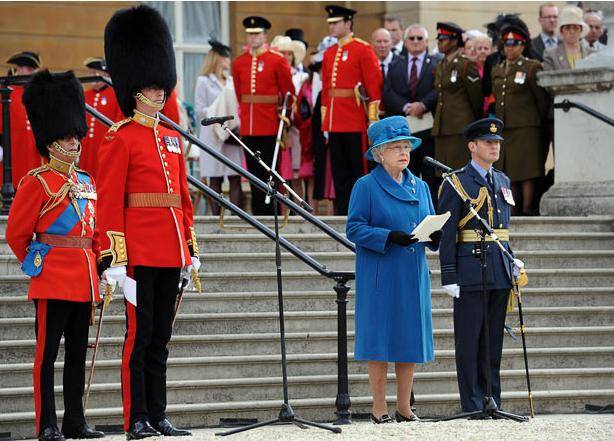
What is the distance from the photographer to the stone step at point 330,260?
471 inches

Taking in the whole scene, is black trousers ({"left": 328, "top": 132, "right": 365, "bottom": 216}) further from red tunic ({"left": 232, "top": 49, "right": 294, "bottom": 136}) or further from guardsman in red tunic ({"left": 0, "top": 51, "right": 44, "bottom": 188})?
guardsman in red tunic ({"left": 0, "top": 51, "right": 44, "bottom": 188})

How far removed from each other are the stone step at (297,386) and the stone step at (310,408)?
0.25 feet

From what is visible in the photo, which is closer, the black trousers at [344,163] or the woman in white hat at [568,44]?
the black trousers at [344,163]

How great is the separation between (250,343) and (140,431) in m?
2.84

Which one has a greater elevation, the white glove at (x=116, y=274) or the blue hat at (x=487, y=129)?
the blue hat at (x=487, y=129)

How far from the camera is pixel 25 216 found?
889cm

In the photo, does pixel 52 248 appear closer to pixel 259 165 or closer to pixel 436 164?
pixel 436 164

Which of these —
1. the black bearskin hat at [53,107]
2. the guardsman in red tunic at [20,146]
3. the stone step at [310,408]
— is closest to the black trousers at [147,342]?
the black bearskin hat at [53,107]

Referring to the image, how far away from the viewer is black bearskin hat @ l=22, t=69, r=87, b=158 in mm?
9195

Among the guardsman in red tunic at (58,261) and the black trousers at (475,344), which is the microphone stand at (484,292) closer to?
the black trousers at (475,344)

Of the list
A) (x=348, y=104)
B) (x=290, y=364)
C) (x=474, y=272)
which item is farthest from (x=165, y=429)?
(x=348, y=104)

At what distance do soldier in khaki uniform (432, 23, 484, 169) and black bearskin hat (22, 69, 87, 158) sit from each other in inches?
209

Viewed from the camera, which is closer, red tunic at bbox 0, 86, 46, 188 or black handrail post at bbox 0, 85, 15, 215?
black handrail post at bbox 0, 85, 15, 215

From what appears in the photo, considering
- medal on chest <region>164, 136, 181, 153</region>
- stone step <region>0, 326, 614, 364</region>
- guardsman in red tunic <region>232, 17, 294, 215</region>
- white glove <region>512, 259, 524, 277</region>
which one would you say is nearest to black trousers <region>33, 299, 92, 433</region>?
medal on chest <region>164, 136, 181, 153</region>
